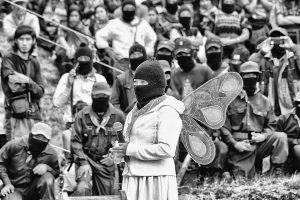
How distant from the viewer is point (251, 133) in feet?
42.7

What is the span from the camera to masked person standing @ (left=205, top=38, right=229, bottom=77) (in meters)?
14.3

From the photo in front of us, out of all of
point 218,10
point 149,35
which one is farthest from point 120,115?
point 218,10

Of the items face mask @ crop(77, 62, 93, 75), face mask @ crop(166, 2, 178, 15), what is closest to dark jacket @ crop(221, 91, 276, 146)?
face mask @ crop(77, 62, 93, 75)

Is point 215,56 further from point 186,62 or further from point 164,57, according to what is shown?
point 186,62

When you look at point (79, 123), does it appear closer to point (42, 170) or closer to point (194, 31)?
point (42, 170)

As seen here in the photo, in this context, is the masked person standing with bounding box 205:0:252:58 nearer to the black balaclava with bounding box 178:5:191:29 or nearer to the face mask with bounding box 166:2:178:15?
the black balaclava with bounding box 178:5:191:29

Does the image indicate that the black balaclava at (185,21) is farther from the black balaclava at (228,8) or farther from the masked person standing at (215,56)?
the masked person standing at (215,56)

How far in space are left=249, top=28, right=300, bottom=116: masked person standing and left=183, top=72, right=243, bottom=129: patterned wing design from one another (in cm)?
540

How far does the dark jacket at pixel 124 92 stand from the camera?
509 inches

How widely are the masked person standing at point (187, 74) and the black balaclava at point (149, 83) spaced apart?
4971 millimetres

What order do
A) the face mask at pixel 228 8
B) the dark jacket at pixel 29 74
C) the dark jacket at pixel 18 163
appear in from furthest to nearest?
the face mask at pixel 228 8, the dark jacket at pixel 29 74, the dark jacket at pixel 18 163

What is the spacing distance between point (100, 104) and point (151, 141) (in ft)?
13.6

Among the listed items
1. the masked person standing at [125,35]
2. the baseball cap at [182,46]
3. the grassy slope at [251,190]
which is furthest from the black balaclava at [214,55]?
the grassy slope at [251,190]

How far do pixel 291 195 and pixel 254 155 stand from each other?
1344 millimetres
